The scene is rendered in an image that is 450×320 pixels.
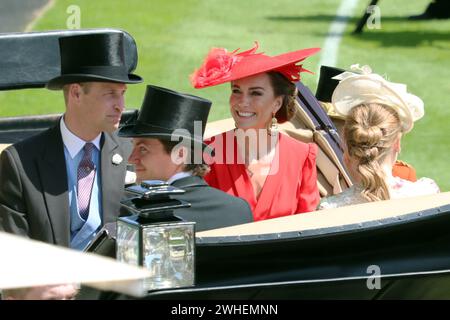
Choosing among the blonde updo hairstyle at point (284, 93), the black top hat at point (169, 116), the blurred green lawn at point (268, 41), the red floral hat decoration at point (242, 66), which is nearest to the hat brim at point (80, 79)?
the black top hat at point (169, 116)

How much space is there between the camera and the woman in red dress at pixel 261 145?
514 cm

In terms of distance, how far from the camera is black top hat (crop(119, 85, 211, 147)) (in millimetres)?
4621

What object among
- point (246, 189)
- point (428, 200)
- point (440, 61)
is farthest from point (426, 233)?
point (440, 61)

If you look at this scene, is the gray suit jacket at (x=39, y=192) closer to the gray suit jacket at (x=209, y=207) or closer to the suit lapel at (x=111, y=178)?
the suit lapel at (x=111, y=178)

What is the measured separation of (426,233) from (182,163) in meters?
1.03

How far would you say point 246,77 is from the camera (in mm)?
5211

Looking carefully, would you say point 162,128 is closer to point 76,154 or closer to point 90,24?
point 76,154

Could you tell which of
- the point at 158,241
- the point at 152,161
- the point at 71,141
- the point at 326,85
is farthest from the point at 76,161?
the point at 326,85

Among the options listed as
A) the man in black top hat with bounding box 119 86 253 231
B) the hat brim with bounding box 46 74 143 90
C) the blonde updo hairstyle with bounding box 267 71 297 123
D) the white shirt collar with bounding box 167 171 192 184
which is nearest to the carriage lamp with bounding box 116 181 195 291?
the man in black top hat with bounding box 119 86 253 231

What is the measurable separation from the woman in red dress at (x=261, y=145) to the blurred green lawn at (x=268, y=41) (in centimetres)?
480

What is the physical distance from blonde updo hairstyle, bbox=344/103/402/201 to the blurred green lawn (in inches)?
213

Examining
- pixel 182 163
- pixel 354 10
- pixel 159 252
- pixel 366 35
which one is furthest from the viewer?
pixel 354 10

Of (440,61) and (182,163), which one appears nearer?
(182,163)

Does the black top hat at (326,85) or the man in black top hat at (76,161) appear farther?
the black top hat at (326,85)
